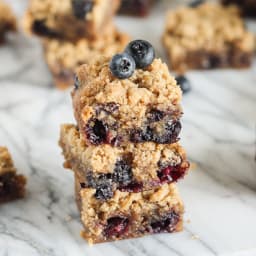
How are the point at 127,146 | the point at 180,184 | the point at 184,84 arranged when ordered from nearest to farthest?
the point at 127,146, the point at 180,184, the point at 184,84

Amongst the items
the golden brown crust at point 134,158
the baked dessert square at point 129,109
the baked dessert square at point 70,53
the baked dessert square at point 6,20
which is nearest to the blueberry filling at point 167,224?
the golden brown crust at point 134,158

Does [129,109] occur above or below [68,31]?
below

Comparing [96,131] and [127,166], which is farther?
[127,166]

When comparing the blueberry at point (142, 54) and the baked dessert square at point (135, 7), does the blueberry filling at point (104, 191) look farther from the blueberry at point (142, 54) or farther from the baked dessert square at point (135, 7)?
the baked dessert square at point (135, 7)

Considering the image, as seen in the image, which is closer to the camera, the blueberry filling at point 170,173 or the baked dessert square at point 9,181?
the blueberry filling at point 170,173

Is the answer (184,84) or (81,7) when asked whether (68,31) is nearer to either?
(81,7)

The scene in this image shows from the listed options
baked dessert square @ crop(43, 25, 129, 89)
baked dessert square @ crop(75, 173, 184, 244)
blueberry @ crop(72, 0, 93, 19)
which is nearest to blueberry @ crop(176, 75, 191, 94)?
baked dessert square @ crop(43, 25, 129, 89)

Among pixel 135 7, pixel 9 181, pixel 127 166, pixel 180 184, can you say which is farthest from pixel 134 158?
pixel 135 7
